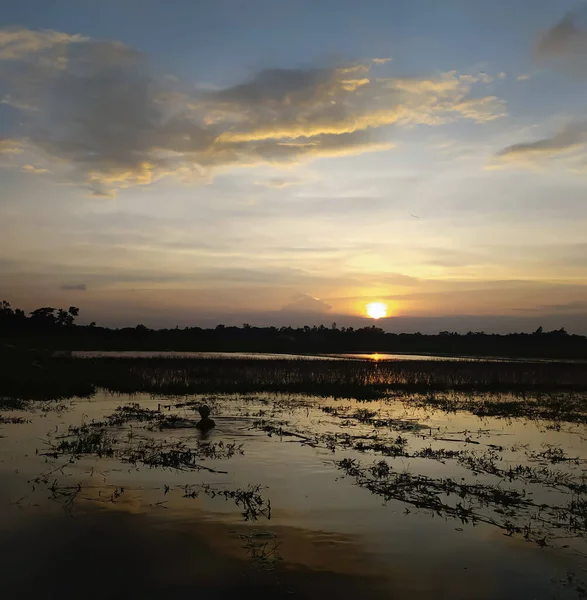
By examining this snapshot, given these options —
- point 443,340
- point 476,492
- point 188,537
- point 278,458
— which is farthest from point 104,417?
point 443,340

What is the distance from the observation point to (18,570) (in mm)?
6113

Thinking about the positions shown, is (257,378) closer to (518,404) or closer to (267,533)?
(518,404)

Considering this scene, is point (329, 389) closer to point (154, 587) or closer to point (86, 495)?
point (86, 495)

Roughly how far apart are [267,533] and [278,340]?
8594 cm

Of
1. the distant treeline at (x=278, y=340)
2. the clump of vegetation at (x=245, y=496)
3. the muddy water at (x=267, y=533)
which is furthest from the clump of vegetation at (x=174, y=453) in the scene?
the distant treeline at (x=278, y=340)

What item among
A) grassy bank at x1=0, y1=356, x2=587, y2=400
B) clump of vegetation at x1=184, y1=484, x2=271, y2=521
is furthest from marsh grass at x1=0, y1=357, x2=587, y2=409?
clump of vegetation at x1=184, y1=484, x2=271, y2=521

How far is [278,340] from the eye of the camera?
93.2 m

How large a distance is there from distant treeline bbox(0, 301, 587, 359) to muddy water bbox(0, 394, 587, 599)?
64.0 metres

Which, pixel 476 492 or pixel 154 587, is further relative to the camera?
pixel 476 492

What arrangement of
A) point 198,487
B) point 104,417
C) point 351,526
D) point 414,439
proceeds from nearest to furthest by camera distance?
point 351,526 < point 198,487 < point 414,439 < point 104,417

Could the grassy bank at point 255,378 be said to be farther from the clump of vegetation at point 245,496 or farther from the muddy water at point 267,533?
the clump of vegetation at point 245,496

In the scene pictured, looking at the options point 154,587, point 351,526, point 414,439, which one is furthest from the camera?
point 414,439

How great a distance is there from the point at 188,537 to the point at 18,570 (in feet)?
6.58

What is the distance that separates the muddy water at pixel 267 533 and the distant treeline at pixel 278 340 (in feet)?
210
